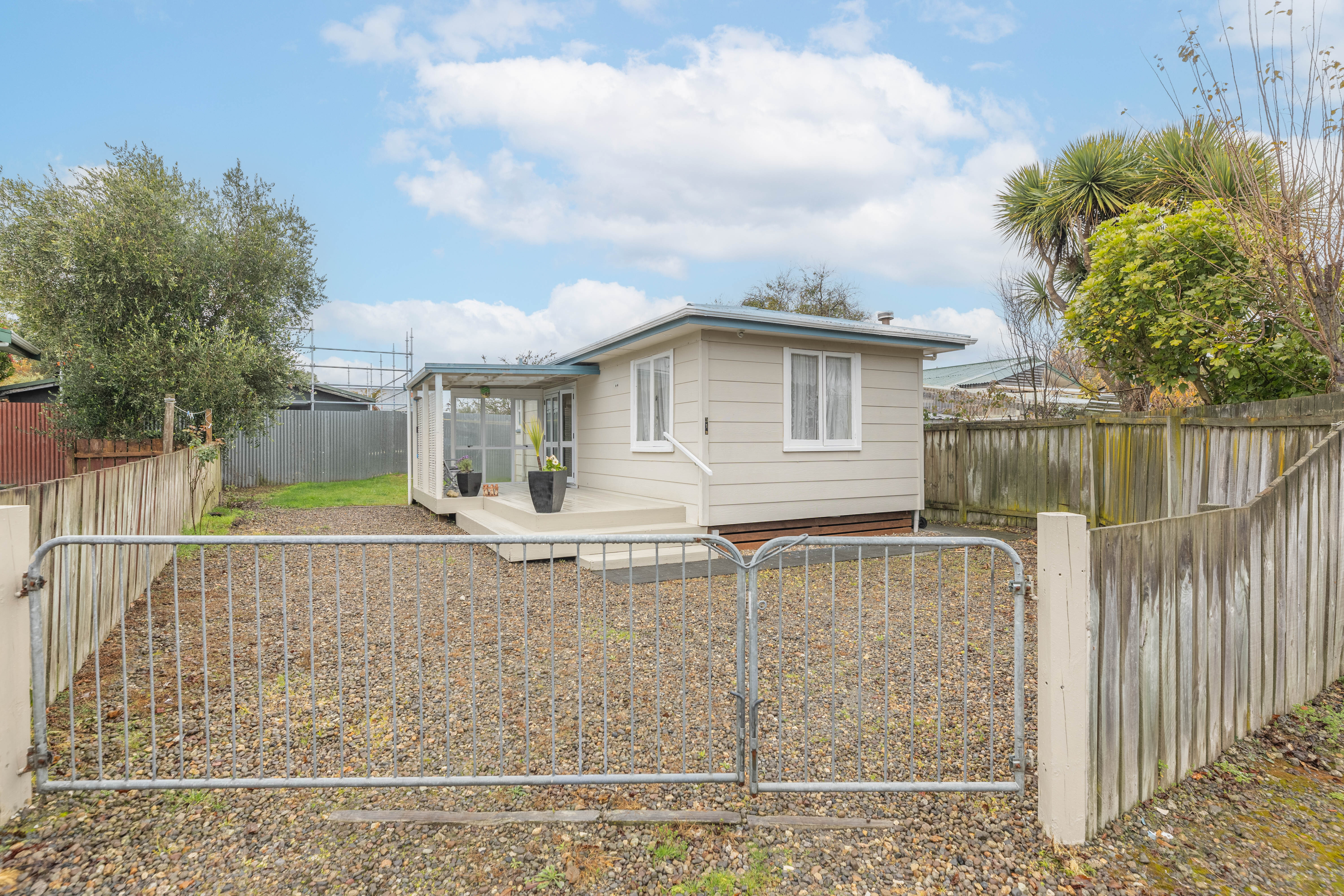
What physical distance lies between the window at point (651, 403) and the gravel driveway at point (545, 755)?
400 cm

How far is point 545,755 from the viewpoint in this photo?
315cm

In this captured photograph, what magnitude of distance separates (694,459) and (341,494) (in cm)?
1163

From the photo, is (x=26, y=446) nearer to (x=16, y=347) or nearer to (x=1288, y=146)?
(x=16, y=347)

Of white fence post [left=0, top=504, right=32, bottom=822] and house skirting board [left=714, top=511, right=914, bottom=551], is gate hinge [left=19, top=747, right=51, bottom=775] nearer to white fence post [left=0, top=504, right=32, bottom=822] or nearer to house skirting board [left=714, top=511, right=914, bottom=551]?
white fence post [left=0, top=504, right=32, bottom=822]

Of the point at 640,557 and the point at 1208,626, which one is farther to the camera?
the point at 640,557

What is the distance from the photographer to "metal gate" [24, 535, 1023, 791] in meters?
2.71

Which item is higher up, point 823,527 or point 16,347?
point 16,347

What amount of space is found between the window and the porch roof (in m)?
1.73

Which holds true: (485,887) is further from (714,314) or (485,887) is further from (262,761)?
(714,314)

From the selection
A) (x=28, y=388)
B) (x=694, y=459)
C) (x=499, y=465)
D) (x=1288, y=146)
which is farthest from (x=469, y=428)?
(x=28, y=388)

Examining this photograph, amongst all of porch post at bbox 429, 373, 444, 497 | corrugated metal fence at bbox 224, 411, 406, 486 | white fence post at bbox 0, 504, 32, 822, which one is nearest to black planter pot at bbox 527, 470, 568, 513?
porch post at bbox 429, 373, 444, 497

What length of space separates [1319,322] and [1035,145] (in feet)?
32.6

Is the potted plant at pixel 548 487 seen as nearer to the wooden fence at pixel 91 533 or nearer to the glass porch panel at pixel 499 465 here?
the wooden fence at pixel 91 533

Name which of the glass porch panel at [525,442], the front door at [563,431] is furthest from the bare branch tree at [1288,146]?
the glass porch panel at [525,442]
